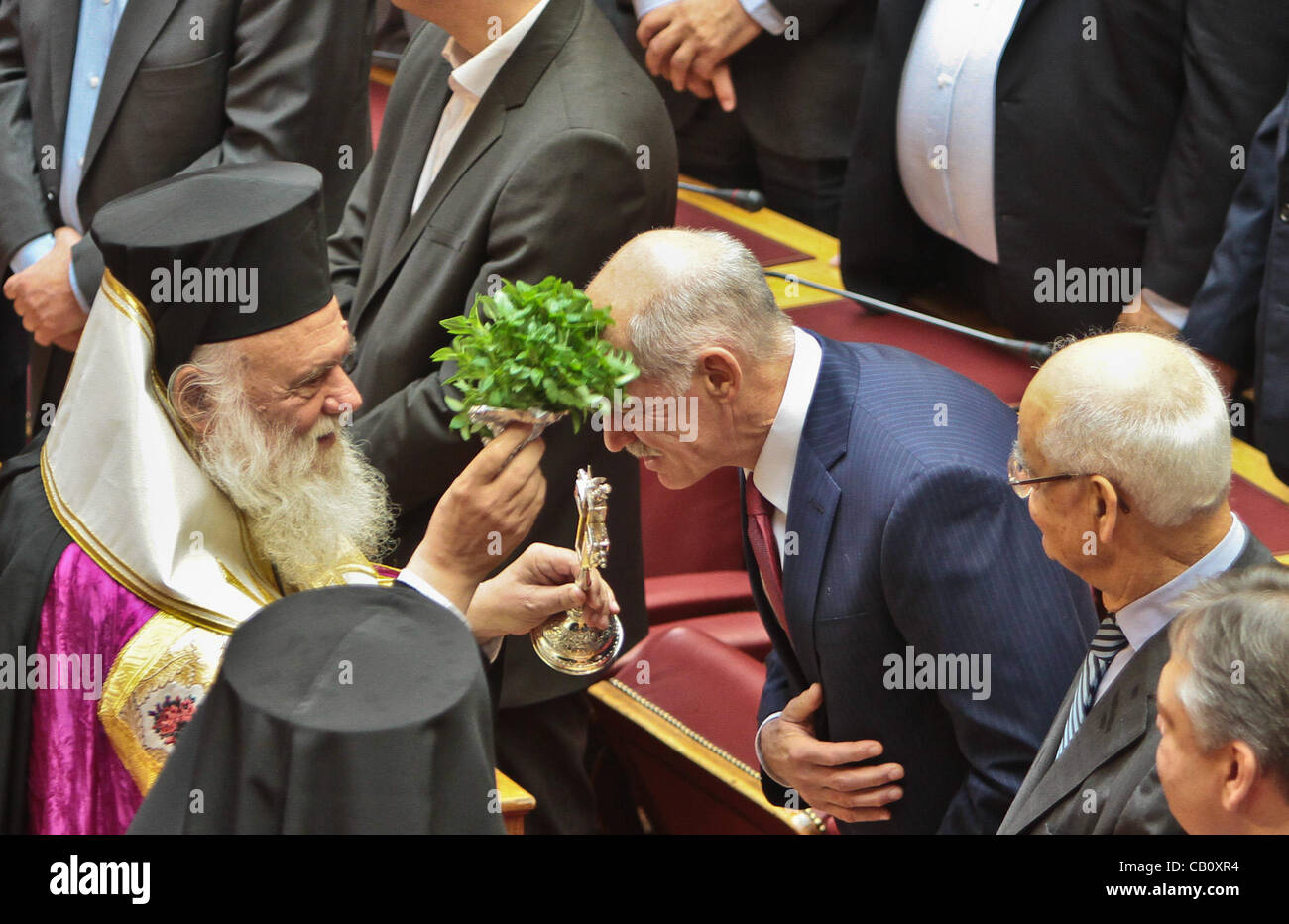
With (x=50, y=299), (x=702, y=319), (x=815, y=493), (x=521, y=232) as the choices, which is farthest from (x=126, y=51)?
(x=815, y=493)

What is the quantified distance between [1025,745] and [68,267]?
305 cm

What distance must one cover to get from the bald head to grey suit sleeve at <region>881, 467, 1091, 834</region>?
1.48 ft

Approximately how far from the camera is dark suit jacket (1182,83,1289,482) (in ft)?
11.7

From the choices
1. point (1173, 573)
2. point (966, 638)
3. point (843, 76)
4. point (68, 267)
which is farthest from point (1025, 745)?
point (68, 267)

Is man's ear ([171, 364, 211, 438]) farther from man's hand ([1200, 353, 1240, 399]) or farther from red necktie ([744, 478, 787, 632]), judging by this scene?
man's hand ([1200, 353, 1240, 399])

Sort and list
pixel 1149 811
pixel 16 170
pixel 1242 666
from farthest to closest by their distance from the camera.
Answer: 1. pixel 16 170
2. pixel 1149 811
3. pixel 1242 666

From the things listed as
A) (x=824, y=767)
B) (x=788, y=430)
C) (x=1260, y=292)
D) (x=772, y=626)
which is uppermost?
(x=1260, y=292)

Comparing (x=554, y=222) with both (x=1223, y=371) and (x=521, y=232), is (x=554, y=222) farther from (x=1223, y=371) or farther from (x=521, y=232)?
(x=1223, y=371)

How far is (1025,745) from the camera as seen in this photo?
2893 millimetres

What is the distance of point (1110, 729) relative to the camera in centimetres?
257

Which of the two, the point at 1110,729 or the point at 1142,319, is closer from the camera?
the point at 1110,729

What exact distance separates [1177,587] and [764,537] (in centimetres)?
92

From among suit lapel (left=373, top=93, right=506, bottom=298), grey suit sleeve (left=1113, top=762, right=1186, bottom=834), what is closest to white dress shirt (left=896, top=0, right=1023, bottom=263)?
suit lapel (left=373, top=93, right=506, bottom=298)
